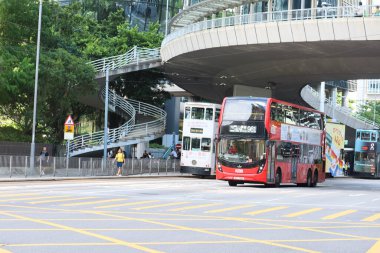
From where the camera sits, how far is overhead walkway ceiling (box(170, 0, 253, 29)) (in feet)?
172

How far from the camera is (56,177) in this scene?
123 ft

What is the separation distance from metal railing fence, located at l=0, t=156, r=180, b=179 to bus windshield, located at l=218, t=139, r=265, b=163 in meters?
10.7

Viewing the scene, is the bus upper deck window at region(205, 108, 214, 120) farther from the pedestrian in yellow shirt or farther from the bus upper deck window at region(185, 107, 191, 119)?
the pedestrian in yellow shirt

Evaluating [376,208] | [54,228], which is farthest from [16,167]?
[54,228]

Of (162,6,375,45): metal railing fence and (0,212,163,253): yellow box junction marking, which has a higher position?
(162,6,375,45): metal railing fence

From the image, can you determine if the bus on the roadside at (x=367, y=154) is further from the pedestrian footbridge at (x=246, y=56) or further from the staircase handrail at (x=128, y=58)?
the staircase handrail at (x=128, y=58)

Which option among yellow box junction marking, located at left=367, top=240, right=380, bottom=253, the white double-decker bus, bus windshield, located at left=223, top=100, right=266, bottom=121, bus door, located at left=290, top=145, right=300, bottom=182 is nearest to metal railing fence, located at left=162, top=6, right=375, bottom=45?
the white double-decker bus

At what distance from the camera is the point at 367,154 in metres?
62.2

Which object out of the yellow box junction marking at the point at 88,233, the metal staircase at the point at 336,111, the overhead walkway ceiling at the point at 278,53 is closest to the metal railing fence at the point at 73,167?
the overhead walkway ceiling at the point at 278,53

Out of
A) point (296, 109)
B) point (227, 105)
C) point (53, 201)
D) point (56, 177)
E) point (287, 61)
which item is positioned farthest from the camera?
point (287, 61)

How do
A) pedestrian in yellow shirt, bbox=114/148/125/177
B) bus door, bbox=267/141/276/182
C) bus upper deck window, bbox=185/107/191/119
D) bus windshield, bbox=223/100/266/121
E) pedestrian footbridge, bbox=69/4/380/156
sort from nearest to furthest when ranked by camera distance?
1. bus windshield, bbox=223/100/266/121
2. bus door, bbox=267/141/276/182
3. pedestrian footbridge, bbox=69/4/380/156
4. pedestrian in yellow shirt, bbox=114/148/125/177
5. bus upper deck window, bbox=185/107/191/119

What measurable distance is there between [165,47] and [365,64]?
14.6m

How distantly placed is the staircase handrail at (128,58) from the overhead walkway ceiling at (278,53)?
64.1 inches

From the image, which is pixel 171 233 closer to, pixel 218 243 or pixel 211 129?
pixel 218 243
